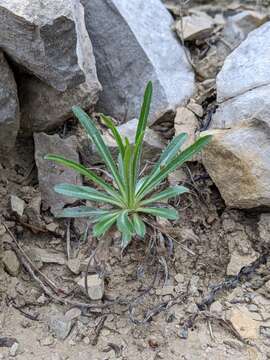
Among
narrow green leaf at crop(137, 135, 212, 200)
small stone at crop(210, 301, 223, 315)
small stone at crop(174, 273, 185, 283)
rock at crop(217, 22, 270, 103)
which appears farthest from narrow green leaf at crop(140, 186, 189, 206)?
rock at crop(217, 22, 270, 103)

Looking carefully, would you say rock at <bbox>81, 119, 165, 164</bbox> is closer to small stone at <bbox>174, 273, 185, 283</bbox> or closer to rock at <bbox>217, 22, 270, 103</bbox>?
rock at <bbox>217, 22, 270, 103</bbox>

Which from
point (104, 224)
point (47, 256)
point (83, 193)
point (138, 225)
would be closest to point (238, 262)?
point (138, 225)

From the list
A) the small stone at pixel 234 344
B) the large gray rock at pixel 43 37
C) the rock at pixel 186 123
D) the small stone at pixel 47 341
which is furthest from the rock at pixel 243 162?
the small stone at pixel 47 341

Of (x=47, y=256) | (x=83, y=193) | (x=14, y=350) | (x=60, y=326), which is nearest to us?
(x=14, y=350)

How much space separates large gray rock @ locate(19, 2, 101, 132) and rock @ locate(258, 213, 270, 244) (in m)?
0.90

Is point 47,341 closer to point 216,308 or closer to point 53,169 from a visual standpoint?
point 216,308

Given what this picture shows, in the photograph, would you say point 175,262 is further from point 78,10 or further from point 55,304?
point 78,10

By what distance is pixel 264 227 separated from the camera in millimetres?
2203

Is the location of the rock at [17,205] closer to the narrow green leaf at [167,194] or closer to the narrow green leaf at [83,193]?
the narrow green leaf at [83,193]

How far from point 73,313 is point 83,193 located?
452 mm

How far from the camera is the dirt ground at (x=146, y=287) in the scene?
1.96 meters

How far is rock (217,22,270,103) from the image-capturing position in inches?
93.7

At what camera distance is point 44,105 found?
243 centimetres

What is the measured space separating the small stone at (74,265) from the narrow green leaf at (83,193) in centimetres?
26
